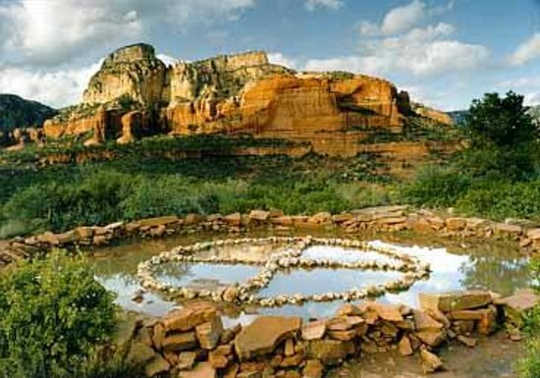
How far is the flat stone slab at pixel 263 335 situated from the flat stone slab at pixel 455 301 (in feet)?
5.81

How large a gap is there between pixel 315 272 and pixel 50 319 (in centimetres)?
551

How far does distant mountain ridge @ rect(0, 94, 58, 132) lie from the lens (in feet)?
302

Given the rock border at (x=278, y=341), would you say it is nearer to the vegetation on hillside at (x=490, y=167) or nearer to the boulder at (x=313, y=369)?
the boulder at (x=313, y=369)

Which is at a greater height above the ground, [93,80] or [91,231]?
[93,80]

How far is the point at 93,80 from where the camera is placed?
4318 inches

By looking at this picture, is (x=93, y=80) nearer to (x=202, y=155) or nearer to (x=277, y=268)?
(x=202, y=155)

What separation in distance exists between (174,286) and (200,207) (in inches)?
248

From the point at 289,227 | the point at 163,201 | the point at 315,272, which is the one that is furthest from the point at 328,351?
the point at 163,201

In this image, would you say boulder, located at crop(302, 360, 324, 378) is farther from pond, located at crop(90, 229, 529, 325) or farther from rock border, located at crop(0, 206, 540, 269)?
rock border, located at crop(0, 206, 540, 269)

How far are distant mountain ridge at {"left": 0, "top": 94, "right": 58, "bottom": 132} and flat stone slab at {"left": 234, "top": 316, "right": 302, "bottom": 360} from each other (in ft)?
307

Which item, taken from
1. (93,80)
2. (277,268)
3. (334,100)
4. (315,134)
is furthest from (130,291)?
(93,80)

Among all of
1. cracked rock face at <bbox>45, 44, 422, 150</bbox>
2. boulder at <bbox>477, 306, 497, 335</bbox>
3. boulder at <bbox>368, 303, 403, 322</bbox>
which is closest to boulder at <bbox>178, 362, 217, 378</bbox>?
boulder at <bbox>368, 303, 403, 322</bbox>

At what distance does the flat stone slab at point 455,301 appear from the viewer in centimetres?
625

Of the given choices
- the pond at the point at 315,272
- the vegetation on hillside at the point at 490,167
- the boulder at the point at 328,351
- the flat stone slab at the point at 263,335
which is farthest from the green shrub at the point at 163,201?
the boulder at the point at 328,351
